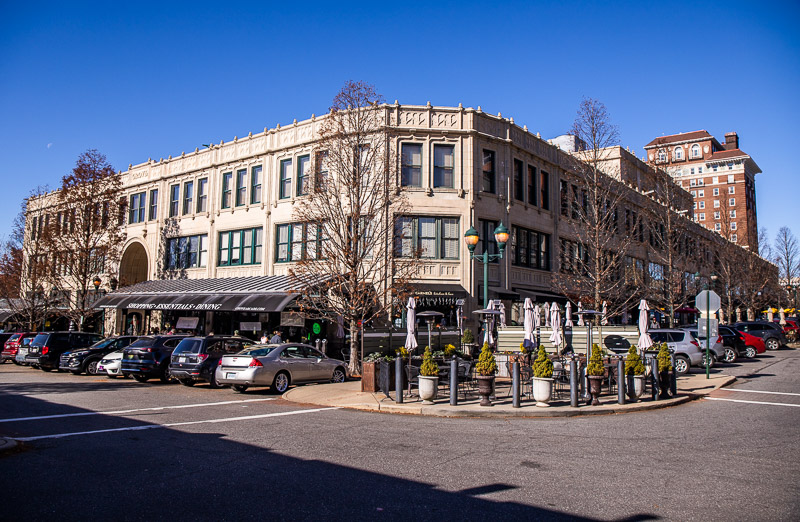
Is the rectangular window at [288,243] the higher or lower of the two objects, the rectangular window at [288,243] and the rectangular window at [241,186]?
the lower

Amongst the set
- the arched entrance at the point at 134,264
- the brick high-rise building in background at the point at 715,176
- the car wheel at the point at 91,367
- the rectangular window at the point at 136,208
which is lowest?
the car wheel at the point at 91,367

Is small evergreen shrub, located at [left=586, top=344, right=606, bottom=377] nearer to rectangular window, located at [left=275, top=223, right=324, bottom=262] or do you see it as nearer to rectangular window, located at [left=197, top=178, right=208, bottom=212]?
rectangular window, located at [left=275, top=223, right=324, bottom=262]

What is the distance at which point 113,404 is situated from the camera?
528 inches

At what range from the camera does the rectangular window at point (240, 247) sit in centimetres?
3253

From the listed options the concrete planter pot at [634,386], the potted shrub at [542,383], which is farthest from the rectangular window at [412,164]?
the potted shrub at [542,383]

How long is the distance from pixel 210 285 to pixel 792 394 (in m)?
26.6

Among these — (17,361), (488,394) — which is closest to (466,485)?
(488,394)

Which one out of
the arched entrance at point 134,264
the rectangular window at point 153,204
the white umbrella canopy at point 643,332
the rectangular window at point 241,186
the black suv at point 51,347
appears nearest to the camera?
the white umbrella canopy at point 643,332

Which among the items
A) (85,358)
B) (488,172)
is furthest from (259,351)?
(488,172)

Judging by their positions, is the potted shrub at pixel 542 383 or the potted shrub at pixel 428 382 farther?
the potted shrub at pixel 428 382

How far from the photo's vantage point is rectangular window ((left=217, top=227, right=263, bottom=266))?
32531 millimetres

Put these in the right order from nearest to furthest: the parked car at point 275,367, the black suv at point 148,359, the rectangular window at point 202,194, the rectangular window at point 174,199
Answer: the parked car at point 275,367 → the black suv at point 148,359 → the rectangular window at point 202,194 → the rectangular window at point 174,199

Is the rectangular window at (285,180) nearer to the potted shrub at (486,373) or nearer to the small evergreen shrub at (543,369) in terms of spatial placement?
the potted shrub at (486,373)

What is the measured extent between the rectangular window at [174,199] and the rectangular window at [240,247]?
542 centimetres
